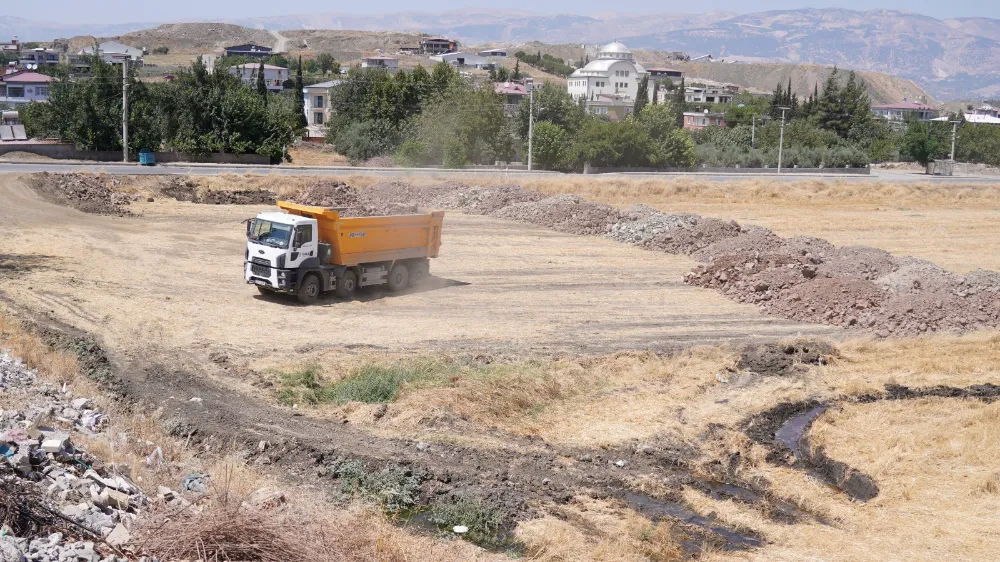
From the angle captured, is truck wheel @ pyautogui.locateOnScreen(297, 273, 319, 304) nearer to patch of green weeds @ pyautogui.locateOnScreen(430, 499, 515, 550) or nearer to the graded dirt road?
the graded dirt road

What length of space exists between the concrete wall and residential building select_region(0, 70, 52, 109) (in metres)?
75.3

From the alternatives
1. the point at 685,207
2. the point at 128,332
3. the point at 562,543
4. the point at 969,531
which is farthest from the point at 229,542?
the point at 685,207

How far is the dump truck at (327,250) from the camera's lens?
23.4 meters

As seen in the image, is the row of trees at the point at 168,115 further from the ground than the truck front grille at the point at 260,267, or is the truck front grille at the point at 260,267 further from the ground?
the row of trees at the point at 168,115

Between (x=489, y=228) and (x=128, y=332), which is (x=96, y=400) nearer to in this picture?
(x=128, y=332)

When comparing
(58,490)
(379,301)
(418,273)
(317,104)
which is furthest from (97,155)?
(317,104)

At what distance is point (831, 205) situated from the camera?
56.6 metres

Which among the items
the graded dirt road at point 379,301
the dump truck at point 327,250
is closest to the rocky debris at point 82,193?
the graded dirt road at point 379,301

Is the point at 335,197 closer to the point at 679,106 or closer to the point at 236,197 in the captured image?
the point at 236,197

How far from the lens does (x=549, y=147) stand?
73750 mm

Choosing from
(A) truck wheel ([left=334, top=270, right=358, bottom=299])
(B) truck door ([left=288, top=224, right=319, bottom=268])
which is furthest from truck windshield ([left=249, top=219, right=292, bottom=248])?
(A) truck wheel ([left=334, top=270, right=358, bottom=299])

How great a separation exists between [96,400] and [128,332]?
246 inches

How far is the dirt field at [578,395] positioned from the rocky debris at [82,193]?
306 inches

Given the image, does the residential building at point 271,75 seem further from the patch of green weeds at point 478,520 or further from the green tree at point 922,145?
the patch of green weeds at point 478,520
